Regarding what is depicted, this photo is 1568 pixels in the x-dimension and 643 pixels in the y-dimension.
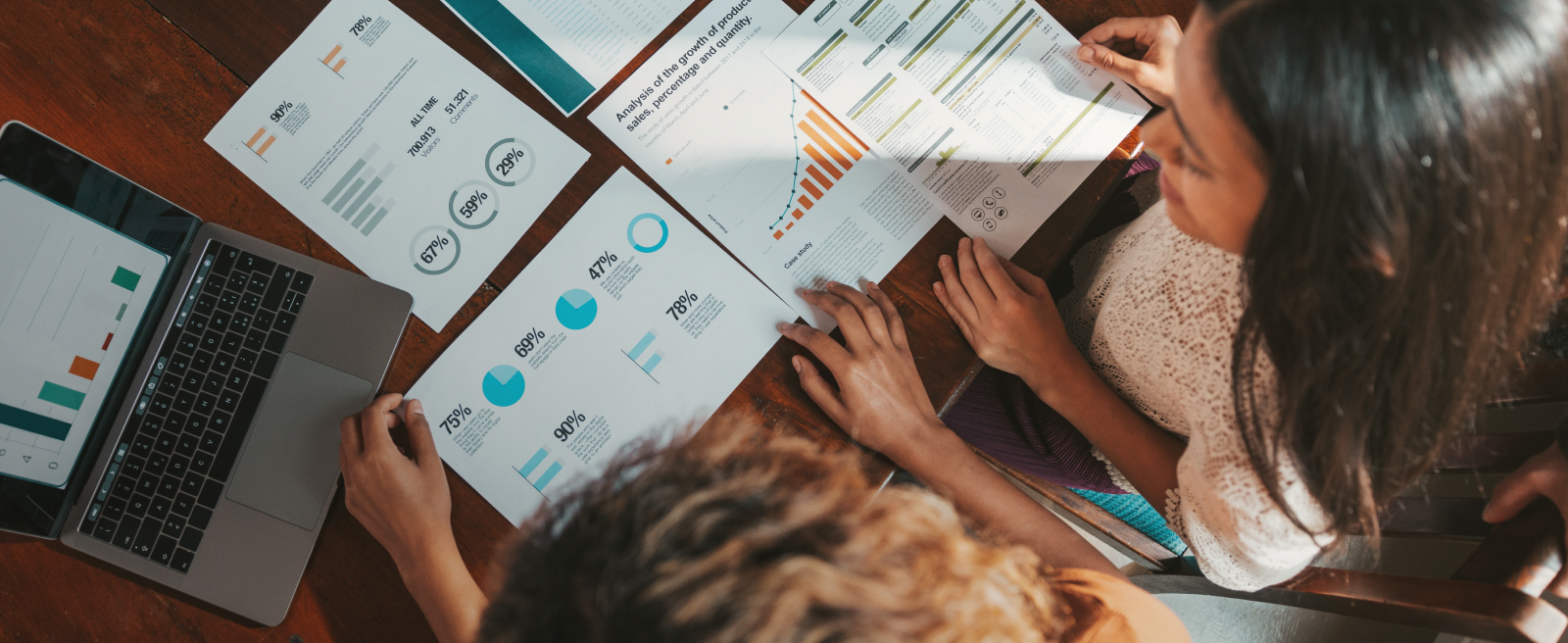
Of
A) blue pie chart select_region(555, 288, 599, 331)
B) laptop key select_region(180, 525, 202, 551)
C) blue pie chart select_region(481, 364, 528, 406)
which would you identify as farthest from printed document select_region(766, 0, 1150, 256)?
laptop key select_region(180, 525, 202, 551)

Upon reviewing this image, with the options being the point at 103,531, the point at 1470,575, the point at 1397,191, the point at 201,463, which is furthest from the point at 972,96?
the point at 103,531

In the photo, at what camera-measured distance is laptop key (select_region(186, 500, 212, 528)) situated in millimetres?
705

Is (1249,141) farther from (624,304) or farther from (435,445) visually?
(435,445)

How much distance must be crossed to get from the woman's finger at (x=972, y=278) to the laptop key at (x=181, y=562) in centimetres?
81

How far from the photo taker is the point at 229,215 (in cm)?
75

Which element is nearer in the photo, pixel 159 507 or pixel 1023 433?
pixel 159 507

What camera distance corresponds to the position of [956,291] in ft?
2.47

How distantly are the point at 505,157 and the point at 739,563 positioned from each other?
53 cm

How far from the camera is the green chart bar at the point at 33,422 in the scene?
0.62 meters

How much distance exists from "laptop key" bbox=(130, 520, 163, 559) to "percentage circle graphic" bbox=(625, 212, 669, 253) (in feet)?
1.74

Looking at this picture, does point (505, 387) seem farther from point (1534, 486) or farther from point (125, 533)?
point (1534, 486)

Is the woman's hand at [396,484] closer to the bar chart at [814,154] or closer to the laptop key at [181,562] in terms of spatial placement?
the laptop key at [181,562]

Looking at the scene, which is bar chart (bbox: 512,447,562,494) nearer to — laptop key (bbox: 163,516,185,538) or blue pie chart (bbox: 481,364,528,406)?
blue pie chart (bbox: 481,364,528,406)

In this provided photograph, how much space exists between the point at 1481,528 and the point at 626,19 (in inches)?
42.6
